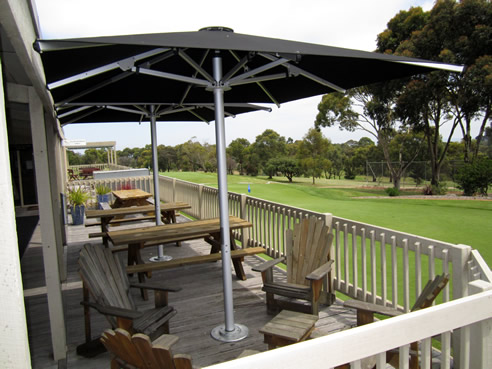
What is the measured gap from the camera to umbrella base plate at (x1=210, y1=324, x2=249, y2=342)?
3.46 m

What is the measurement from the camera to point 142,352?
6.69 ft

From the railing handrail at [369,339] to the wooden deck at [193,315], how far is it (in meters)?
1.67

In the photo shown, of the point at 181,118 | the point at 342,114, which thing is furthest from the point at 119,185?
the point at 342,114

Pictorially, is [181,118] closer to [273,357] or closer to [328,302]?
[328,302]

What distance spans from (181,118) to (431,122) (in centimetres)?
2350

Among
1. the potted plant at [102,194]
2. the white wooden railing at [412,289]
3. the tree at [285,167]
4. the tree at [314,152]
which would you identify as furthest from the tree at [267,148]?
the white wooden railing at [412,289]

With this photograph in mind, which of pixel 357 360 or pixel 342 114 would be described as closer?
pixel 357 360

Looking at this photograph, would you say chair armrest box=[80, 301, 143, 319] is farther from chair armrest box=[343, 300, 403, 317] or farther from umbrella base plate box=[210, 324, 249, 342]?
chair armrest box=[343, 300, 403, 317]

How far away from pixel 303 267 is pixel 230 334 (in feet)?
3.90

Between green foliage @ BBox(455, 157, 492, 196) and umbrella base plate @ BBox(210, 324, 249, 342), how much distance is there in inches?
694

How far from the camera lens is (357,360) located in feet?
5.08

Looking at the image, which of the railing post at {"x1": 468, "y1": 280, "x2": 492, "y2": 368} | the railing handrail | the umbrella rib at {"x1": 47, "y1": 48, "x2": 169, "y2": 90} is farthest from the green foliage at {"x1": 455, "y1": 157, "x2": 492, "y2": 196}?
the umbrella rib at {"x1": 47, "y1": 48, "x2": 169, "y2": 90}

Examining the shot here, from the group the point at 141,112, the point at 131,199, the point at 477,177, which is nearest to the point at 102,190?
the point at 131,199

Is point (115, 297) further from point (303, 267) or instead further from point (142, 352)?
point (303, 267)
